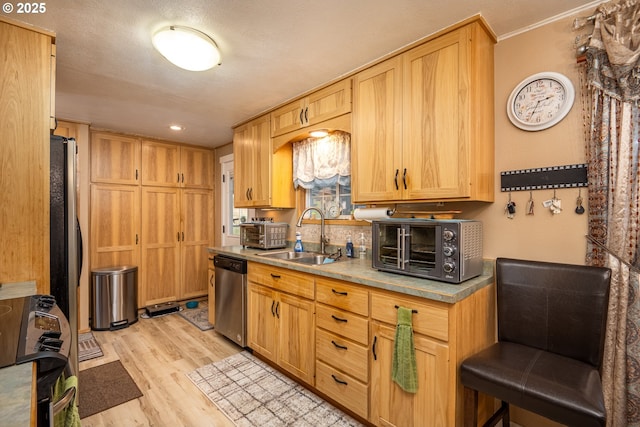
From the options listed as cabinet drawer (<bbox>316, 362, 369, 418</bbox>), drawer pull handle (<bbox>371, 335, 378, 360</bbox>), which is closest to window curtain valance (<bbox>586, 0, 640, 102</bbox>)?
drawer pull handle (<bbox>371, 335, 378, 360</bbox>)

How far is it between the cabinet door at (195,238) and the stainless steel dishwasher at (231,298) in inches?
62.4

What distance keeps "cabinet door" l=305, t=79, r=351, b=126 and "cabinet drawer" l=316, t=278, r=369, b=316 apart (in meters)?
1.36

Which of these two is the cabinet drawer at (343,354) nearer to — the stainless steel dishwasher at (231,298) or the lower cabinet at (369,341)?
the lower cabinet at (369,341)

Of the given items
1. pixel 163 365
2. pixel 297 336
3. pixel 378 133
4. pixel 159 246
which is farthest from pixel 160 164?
pixel 378 133

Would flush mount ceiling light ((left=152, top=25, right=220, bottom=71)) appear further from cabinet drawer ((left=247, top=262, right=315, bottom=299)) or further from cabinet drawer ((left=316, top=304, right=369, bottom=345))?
cabinet drawer ((left=316, top=304, right=369, bottom=345))

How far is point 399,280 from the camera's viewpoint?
1747 millimetres

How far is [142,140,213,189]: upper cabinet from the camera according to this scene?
4.25m

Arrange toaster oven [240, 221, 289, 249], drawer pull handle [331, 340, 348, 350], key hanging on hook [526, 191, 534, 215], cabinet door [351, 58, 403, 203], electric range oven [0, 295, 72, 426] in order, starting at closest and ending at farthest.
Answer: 1. electric range oven [0, 295, 72, 426]
2. key hanging on hook [526, 191, 534, 215]
3. drawer pull handle [331, 340, 348, 350]
4. cabinet door [351, 58, 403, 203]
5. toaster oven [240, 221, 289, 249]

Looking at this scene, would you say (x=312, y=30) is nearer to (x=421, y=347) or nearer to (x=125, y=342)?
(x=421, y=347)

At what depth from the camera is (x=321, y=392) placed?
2.16 meters

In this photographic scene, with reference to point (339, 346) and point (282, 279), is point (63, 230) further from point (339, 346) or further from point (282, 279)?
point (339, 346)

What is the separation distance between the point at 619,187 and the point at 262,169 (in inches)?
110

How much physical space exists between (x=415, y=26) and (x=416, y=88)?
0.35m

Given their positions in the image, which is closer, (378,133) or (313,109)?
(378,133)
